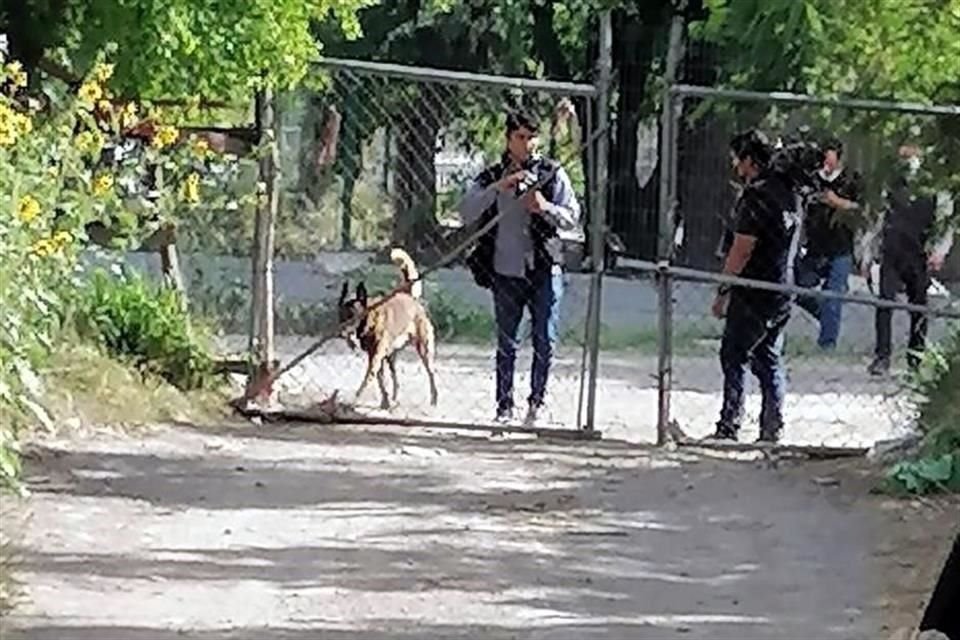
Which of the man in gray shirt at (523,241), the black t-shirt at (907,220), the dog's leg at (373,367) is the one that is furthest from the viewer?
the dog's leg at (373,367)

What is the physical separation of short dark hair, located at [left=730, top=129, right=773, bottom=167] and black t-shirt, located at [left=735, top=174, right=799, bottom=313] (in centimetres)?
10

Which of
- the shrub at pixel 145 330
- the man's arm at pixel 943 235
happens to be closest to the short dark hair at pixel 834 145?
the man's arm at pixel 943 235

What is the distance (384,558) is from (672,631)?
4.56 feet

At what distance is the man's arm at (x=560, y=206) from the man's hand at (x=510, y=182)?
15 cm

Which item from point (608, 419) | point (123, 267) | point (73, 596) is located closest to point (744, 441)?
point (608, 419)

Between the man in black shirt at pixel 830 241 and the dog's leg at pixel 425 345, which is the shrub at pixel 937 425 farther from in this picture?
the dog's leg at pixel 425 345

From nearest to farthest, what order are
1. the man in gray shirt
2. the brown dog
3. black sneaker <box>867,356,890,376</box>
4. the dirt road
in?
the dirt road, the man in gray shirt, the brown dog, black sneaker <box>867,356,890,376</box>

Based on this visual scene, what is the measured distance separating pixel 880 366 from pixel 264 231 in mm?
5907

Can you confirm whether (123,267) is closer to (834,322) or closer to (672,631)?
(672,631)

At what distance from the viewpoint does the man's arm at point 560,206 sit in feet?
39.5

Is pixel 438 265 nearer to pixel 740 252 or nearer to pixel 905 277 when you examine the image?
pixel 740 252

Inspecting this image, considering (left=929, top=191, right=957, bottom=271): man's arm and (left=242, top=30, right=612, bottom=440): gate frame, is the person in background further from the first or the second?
(left=242, top=30, right=612, bottom=440): gate frame

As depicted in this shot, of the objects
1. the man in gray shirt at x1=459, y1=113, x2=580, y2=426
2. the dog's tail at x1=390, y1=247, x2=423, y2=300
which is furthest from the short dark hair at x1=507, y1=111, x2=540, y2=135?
the dog's tail at x1=390, y1=247, x2=423, y2=300

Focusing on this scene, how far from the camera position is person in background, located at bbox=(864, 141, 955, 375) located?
451 inches
